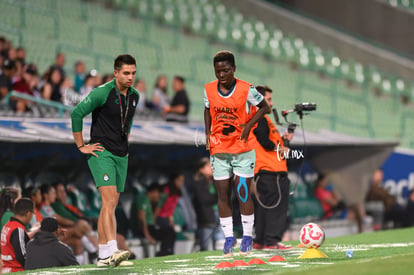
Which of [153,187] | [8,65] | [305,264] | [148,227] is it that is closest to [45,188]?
[148,227]

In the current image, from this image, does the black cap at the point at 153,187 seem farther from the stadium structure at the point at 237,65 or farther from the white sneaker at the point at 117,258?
the white sneaker at the point at 117,258

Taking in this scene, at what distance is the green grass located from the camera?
701 centimetres

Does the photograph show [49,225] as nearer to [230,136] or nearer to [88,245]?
[88,245]

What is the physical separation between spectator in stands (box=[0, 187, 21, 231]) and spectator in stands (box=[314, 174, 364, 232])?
7.84 m

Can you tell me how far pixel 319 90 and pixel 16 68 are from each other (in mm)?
9489

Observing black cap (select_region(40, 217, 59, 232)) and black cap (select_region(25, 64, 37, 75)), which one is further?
black cap (select_region(25, 64, 37, 75))

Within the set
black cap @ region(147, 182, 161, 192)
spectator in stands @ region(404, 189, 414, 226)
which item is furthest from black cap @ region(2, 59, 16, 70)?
spectator in stands @ region(404, 189, 414, 226)

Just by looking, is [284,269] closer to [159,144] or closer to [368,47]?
[159,144]

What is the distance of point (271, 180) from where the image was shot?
1063cm

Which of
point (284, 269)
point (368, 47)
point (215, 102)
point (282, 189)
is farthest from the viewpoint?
point (368, 47)

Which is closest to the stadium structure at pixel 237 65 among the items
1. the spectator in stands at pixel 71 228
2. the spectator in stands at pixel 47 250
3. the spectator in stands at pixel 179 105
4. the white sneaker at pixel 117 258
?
the spectator in stands at pixel 179 105

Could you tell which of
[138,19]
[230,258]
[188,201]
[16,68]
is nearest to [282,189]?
[230,258]

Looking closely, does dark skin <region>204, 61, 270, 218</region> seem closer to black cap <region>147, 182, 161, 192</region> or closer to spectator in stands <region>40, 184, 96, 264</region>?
spectator in stands <region>40, 184, 96, 264</region>

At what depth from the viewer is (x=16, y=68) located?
45.9ft
